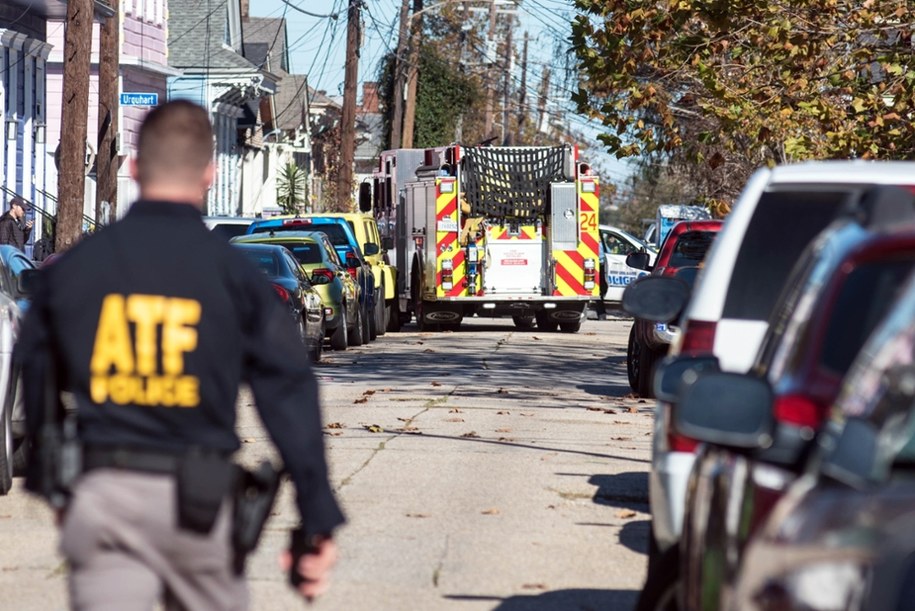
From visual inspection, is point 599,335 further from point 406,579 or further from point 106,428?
point 106,428

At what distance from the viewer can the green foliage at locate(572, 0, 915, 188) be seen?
672 inches

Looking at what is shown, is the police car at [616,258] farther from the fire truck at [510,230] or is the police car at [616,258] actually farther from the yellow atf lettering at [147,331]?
Answer: the yellow atf lettering at [147,331]

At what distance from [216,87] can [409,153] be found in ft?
56.5

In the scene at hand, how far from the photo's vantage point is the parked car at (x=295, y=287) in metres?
21.2

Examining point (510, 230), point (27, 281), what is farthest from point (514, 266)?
point (27, 281)

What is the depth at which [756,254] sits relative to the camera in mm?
7066

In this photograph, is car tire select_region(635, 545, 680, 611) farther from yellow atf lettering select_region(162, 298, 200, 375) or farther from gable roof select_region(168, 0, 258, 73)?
gable roof select_region(168, 0, 258, 73)

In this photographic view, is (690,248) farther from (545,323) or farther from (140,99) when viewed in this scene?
(545,323)

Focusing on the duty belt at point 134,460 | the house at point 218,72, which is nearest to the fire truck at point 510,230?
the house at point 218,72

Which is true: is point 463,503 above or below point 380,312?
above

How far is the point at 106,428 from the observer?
4.21 metres

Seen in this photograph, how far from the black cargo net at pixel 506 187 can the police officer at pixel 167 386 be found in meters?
25.6

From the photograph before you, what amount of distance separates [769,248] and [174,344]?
3.41 meters

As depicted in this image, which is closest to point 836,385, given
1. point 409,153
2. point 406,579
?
point 406,579
